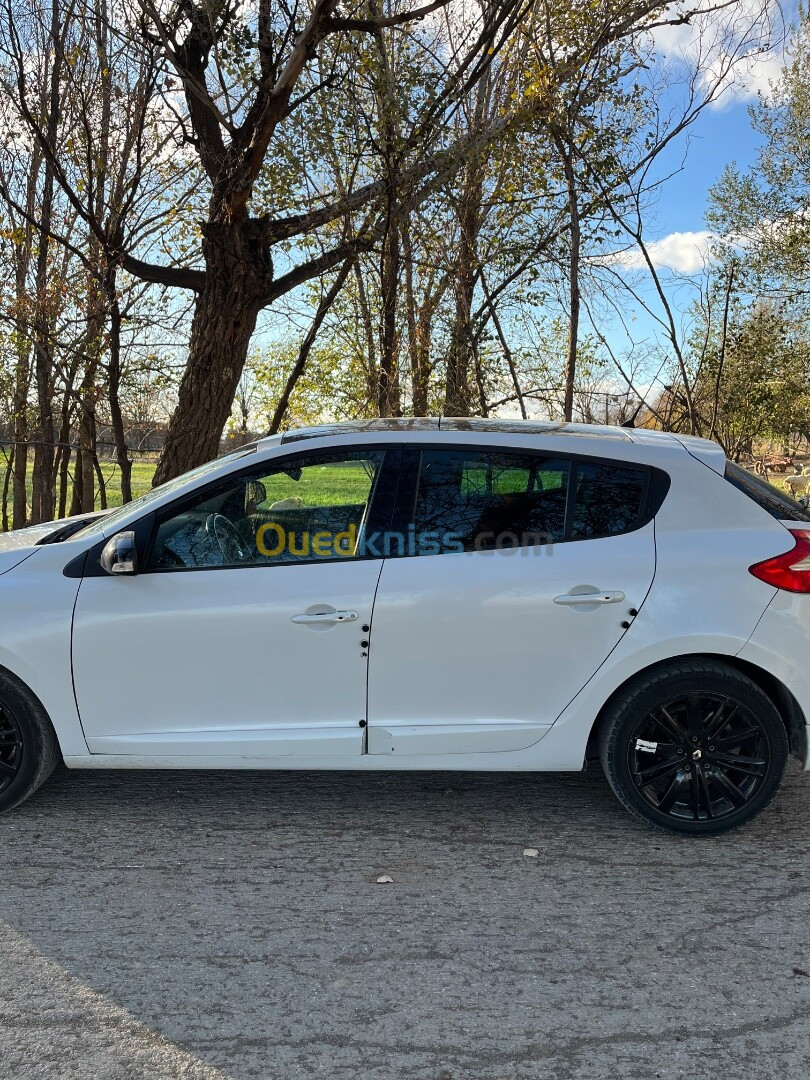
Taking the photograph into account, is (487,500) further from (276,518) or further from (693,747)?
(693,747)

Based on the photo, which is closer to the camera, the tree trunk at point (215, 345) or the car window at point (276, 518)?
the car window at point (276, 518)

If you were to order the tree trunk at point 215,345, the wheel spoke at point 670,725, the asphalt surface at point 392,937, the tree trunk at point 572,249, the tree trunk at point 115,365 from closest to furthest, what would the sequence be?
the asphalt surface at point 392,937
the wheel spoke at point 670,725
the tree trunk at point 215,345
the tree trunk at point 572,249
the tree trunk at point 115,365

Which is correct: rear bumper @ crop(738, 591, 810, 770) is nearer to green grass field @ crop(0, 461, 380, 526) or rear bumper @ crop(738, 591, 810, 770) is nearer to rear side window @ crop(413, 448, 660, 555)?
rear side window @ crop(413, 448, 660, 555)

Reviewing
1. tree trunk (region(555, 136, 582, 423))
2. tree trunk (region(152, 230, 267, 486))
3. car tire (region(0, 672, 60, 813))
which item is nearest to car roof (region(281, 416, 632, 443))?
car tire (region(0, 672, 60, 813))

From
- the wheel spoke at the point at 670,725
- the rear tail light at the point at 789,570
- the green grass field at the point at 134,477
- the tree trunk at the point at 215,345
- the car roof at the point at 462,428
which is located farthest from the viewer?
the green grass field at the point at 134,477

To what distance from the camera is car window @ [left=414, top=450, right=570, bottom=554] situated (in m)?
3.82

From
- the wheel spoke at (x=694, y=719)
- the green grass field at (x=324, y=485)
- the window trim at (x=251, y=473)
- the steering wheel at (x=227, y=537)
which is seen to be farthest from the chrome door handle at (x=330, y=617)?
the wheel spoke at (x=694, y=719)

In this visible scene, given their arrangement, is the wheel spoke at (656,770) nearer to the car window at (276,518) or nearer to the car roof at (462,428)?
the car roof at (462,428)

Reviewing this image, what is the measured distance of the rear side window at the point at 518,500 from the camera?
3.82 meters

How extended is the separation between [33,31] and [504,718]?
9095 millimetres

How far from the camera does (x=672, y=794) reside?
3.83 metres

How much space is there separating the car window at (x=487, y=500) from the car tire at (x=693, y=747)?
794mm

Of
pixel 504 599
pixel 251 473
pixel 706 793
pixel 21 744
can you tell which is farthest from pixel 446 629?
pixel 21 744

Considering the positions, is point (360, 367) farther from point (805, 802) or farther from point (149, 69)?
point (805, 802)
